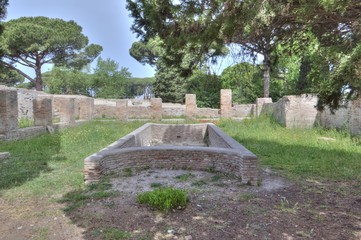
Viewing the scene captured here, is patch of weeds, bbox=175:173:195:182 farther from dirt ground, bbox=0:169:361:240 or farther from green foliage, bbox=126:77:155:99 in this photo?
green foliage, bbox=126:77:155:99

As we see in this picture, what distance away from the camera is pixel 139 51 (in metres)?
34.8

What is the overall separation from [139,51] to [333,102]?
31.8 metres

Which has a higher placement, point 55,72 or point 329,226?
point 55,72

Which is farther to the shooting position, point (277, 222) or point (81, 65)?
point (81, 65)

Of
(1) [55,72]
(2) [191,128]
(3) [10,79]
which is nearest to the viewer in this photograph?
(2) [191,128]

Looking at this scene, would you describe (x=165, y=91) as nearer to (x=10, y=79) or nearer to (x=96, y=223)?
(x=10, y=79)

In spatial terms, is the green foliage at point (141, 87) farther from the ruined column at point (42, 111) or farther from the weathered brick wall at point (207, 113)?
the ruined column at point (42, 111)

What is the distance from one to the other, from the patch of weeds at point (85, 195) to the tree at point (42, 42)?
63.5ft

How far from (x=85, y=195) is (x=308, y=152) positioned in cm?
585

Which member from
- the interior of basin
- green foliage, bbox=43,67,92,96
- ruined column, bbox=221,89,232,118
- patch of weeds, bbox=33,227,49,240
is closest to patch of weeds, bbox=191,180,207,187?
patch of weeds, bbox=33,227,49,240

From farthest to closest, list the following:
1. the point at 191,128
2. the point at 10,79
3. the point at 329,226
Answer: the point at 10,79 < the point at 191,128 < the point at 329,226

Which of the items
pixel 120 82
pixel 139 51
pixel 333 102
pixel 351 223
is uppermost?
pixel 139 51

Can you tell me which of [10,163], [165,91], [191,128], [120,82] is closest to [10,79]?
[120,82]

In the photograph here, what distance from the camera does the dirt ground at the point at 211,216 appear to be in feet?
11.5
